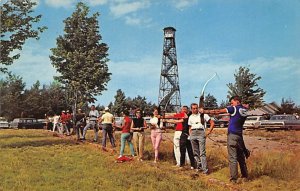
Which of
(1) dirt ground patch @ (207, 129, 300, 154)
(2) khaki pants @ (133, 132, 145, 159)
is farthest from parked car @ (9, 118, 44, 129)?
(2) khaki pants @ (133, 132, 145, 159)

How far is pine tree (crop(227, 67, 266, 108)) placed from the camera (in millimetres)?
41000

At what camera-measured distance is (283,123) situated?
3384 cm

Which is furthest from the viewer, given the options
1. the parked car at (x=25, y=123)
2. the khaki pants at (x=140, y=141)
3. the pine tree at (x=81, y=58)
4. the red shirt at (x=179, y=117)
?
the parked car at (x=25, y=123)

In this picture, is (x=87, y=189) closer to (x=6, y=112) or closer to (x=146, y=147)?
(x=146, y=147)

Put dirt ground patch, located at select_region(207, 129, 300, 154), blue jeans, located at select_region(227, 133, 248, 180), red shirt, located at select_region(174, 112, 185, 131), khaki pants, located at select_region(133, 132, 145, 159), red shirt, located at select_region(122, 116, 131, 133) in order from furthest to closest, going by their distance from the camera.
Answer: dirt ground patch, located at select_region(207, 129, 300, 154)
red shirt, located at select_region(122, 116, 131, 133)
khaki pants, located at select_region(133, 132, 145, 159)
red shirt, located at select_region(174, 112, 185, 131)
blue jeans, located at select_region(227, 133, 248, 180)

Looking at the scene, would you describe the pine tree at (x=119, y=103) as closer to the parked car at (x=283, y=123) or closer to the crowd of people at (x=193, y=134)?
the parked car at (x=283, y=123)

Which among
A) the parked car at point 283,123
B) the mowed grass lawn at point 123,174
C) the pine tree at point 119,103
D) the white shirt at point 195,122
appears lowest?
the mowed grass lawn at point 123,174

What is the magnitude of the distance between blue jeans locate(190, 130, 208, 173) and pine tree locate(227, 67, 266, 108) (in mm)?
29508

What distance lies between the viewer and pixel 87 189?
8.54 meters

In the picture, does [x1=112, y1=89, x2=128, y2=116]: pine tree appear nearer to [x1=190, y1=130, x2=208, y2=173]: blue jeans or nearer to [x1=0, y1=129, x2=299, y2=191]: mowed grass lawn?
[x1=0, y1=129, x2=299, y2=191]: mowed grass lawn

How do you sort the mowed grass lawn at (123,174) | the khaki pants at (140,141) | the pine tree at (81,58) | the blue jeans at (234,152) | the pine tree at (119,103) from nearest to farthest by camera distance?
1. the mowed grass lawn at (123,174)
2. the blue jeans at (234,152)
3. the khaki pants at (140,141)
4. the pine tree at (81,58)
5. the pine tree at (119,103)

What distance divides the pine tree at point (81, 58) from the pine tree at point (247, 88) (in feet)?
43.8

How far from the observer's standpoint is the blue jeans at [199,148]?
1161cm

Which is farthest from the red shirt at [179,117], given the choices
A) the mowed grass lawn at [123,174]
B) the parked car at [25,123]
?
the parked car at [25,123]
